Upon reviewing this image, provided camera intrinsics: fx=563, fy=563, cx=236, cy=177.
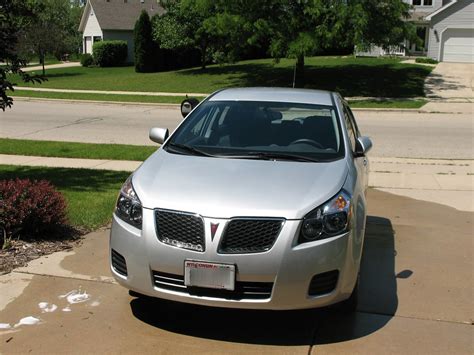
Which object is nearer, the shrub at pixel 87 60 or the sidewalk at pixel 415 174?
the sidewalk at pixel 415 174

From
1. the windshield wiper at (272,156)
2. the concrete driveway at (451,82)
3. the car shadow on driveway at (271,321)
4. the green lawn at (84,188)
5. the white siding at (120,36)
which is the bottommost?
the concrete driveway at (451,82)

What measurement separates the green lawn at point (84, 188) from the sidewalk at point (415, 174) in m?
0.53

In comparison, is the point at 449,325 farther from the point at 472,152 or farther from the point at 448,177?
the point at 472,152

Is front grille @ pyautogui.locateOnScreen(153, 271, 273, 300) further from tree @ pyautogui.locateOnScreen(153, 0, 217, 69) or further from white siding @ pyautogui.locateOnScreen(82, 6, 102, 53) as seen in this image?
white siding @ pyautogui.locateOnScreen(82, 6, 102, 53)

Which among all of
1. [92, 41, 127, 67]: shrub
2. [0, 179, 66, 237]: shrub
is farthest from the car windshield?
[92, 41, 127, 67]: shrub

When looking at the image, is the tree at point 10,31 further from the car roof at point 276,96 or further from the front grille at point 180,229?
the front grille at point 180,229

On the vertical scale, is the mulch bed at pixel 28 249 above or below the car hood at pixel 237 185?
below

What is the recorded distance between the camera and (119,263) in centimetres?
394

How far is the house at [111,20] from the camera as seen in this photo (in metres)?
52.5

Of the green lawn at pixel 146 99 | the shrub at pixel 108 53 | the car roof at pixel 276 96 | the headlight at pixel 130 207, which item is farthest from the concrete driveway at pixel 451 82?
the shrub at pixel 108 53

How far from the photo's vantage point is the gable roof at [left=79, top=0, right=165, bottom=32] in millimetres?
52594

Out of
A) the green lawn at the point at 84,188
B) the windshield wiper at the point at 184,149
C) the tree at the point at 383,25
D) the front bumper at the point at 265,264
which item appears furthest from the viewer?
the tree at the point at 383,25

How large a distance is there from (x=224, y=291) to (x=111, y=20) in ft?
174

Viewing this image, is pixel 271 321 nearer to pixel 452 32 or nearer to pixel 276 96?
pixel 276 96
